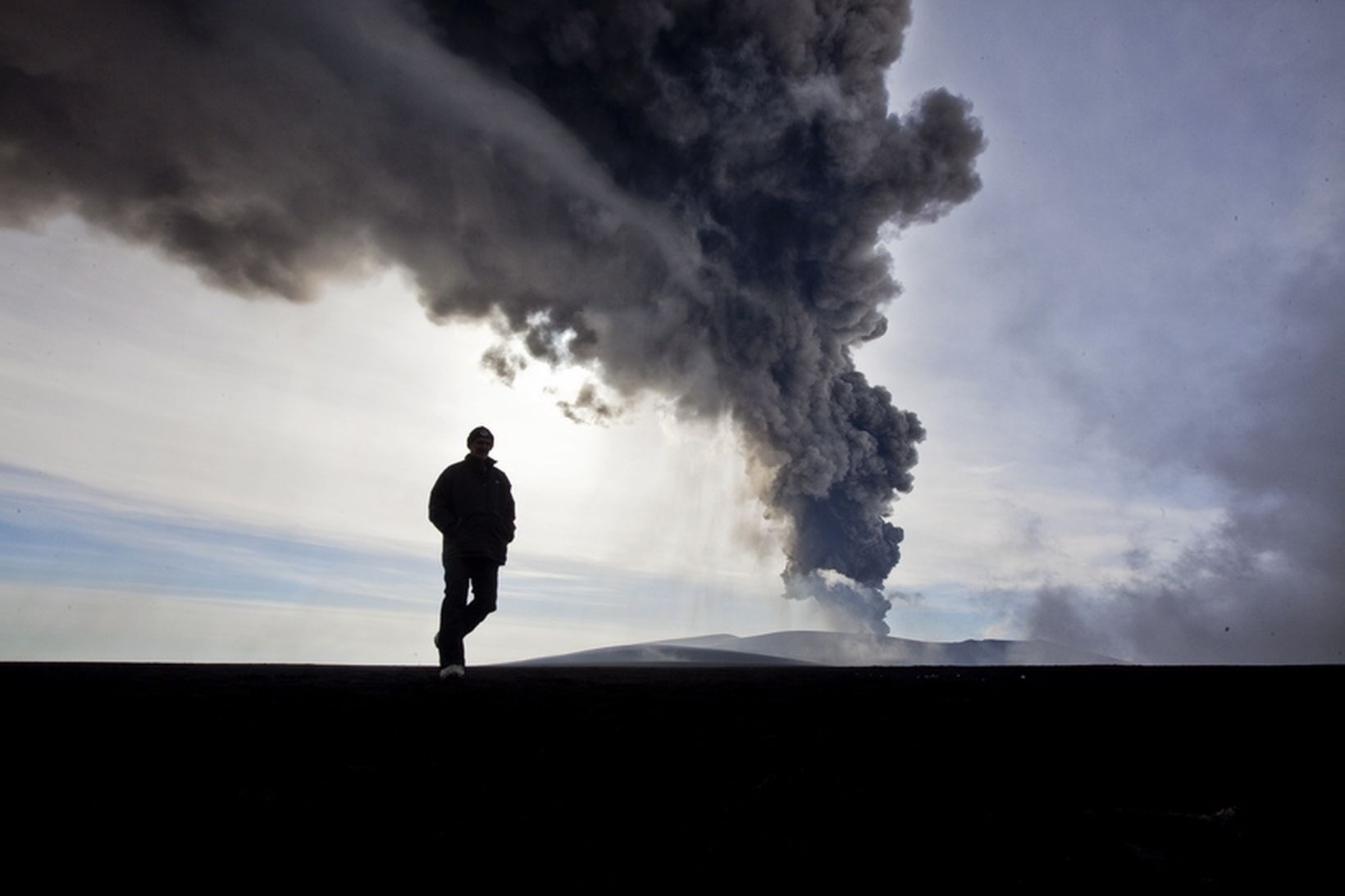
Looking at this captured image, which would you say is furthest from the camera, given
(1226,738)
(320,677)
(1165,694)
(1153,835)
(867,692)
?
(320,677)

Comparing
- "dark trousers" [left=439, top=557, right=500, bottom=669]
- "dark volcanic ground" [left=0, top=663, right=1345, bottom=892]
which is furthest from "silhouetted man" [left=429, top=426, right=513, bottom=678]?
"dark volcanic ground" [left=0, top=663, right=1345, bottom=892]

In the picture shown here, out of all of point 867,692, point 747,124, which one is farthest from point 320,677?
point 747,124

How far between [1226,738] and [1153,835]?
147 cm

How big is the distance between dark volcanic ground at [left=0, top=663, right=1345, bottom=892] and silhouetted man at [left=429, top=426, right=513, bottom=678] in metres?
2.61

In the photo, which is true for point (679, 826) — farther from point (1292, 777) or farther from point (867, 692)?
point (867, 692)

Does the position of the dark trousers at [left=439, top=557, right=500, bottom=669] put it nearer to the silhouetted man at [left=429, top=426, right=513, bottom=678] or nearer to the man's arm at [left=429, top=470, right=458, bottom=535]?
the silhouetted man at [left=429, top=426, right=513, bottom=678]

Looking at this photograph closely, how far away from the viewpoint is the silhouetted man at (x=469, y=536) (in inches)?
245

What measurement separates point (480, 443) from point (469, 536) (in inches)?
33.3

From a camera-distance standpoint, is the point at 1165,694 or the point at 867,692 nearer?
the point at 1165,694

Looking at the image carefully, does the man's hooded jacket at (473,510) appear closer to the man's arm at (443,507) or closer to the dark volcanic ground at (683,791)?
the man's arm at (443,507)

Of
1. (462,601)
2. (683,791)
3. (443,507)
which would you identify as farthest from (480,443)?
(683,791)

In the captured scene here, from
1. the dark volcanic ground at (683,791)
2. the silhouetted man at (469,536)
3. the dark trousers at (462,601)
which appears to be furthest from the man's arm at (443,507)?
the dark volcanic ground at (683,791)

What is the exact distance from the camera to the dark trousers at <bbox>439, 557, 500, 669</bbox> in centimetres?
617

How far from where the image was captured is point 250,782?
186 centimetres
